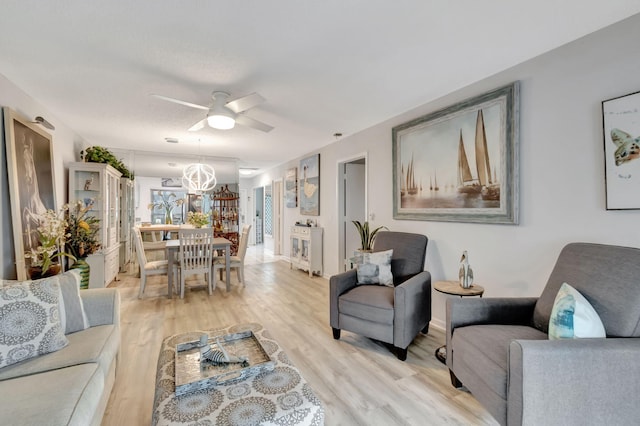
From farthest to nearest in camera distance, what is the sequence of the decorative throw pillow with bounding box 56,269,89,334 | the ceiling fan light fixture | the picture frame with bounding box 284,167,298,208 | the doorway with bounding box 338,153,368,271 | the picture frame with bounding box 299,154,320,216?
the picture frame with bounding box 284,167,298,208 → the picture frame with bounding box 299,154,320,216 → the doorway with bounding box 338,153,368,271 → the ceiling fan light fixture → the decorative throw pillow with bounding box 56,269,89,334

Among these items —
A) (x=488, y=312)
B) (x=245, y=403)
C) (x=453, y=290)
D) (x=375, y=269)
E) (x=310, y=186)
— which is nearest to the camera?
(x=245, y=403)

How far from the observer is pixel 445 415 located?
1712mm

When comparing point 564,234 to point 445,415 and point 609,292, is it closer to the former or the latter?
point 609,292

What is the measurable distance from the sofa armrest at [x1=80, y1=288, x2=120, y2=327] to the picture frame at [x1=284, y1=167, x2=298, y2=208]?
14.6ft

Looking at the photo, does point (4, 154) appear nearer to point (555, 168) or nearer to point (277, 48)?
point (277, 48)

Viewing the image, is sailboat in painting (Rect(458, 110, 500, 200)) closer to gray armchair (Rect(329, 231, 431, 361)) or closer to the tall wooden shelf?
gray armchair (Rect(329, 231, 431, 361))

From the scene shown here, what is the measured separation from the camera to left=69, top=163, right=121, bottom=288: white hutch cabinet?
382 cm

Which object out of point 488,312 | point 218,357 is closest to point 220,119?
point 218,357

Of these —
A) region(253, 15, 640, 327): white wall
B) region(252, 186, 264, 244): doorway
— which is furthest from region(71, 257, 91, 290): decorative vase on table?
region(252, 186, 264, 244): doorway

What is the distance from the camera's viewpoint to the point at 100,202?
4207mm

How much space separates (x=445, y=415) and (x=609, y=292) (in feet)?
3.77

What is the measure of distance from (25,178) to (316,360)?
10.4ft

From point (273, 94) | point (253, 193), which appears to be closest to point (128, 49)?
point (273, 94)

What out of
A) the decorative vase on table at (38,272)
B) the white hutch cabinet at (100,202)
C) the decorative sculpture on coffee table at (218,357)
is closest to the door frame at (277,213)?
the white hutch cabinet at (100,202)
